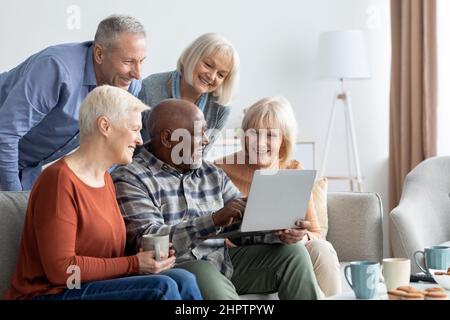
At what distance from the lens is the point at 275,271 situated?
2.64 m

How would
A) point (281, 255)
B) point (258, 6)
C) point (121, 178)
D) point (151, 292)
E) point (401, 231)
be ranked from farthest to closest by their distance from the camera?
point (258, 6), point (401, 231), point (281, 255), point (121, 178), point (151, 292)

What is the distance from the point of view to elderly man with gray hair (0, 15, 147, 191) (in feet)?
8.37

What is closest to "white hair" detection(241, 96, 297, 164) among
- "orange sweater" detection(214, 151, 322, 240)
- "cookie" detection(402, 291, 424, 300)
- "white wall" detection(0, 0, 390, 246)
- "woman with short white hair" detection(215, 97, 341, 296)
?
"woman with short white hair" detection(215, 97, 341, 296)

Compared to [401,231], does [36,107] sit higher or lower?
higher

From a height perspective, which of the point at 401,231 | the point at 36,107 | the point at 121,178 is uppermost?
the point at 36,107

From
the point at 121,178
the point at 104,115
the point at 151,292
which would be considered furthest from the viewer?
the point at 121,178

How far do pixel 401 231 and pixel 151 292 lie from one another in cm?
150

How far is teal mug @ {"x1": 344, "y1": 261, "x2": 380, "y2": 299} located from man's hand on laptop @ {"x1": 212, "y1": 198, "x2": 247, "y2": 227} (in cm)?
38

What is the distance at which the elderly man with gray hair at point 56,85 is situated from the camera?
100 inches

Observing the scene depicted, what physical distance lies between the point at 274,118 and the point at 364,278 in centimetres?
98

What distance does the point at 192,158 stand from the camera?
2510 millimetres
